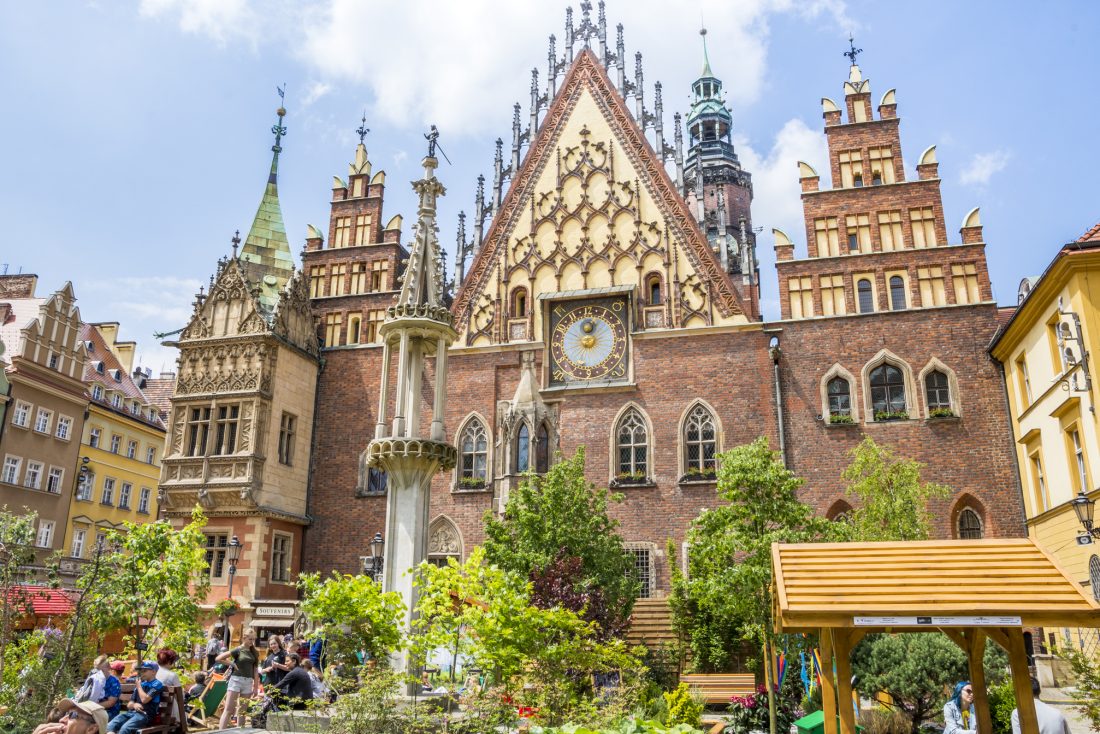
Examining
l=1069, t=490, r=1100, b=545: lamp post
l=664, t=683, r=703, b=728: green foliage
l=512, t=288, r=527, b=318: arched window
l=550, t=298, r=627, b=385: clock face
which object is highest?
l=512, t=288, r=527, b=318: arched window

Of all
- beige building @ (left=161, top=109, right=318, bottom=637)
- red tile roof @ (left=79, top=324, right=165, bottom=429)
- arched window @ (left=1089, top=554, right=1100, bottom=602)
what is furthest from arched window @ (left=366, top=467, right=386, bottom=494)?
red tile roof @ (left=79, top=324, right=165, bottom=429)

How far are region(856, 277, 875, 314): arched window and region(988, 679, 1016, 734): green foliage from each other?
13.6 metres

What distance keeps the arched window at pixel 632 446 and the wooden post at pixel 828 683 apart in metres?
16.0

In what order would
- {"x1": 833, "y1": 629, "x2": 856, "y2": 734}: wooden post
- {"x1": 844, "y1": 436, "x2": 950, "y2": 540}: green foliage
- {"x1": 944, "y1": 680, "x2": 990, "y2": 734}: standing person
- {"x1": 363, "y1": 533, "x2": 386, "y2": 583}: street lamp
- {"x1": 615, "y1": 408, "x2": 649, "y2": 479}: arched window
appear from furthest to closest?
{"x1": 615, "y1": 408, "x2": 649, "y2": 479}: arched window → {"x1": 363, "y1": 533, "x2": 386, "y2": 583}: street lamp → {"x1": 844, "y1": 436, "x2": 950, "y2": 540}: green foliage → {"x1": 944, "y1": 680, "x2": 990, "y2": 734}: standing person → {"x1": 833, "y1": 629, "x2": 856, "y2": 734}: wooden post

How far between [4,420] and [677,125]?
89.0 feet

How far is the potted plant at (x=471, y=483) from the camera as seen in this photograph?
27.0 m

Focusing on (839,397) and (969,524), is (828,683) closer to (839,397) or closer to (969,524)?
(969,524)

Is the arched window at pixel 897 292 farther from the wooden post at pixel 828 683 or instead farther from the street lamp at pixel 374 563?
the wooden post at pixel 828 683

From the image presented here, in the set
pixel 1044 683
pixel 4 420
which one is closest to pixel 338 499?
pixel 4 420

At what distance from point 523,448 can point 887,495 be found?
32.6 ft

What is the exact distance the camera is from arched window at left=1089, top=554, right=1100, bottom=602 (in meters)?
18.4

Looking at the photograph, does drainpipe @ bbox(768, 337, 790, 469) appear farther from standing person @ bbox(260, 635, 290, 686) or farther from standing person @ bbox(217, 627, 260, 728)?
Answer: standing person @ bbox(217, 627, 260, 728)

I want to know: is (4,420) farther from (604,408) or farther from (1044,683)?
(1044,683)

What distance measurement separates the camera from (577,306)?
28141mm
